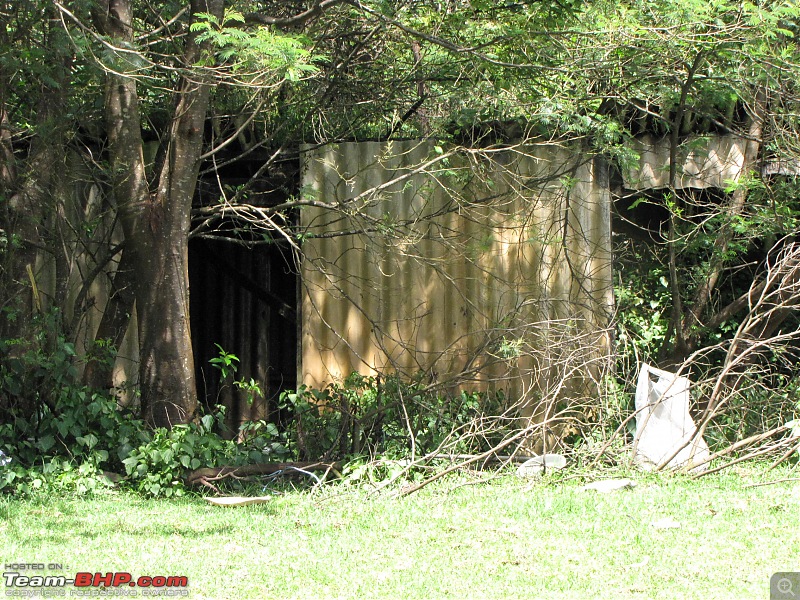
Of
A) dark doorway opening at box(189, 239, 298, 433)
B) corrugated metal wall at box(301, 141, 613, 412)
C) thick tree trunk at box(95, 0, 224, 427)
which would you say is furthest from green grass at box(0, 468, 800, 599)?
dark doorway opening at box(189, 239, 298, 433)

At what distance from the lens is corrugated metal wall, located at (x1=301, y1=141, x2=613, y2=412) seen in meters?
7.67

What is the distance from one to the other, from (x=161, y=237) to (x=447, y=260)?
2.44m

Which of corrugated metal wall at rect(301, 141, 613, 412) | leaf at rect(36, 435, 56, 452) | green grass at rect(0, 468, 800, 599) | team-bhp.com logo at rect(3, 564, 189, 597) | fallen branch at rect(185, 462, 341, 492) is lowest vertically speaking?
fallen branch at rect(185, 462, 341, 492)

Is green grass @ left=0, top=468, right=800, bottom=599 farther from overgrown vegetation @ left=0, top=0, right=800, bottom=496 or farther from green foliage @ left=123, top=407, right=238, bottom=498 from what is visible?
overgrown vegetation @ left=0, top=0, right=800, bottom=496

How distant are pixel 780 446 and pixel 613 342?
5.98 feet

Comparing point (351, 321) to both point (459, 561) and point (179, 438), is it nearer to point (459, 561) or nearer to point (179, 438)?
point (179, 438)

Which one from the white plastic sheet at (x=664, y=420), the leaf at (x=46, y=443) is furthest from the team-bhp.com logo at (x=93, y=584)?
the white plastic sheet at (x=664, y=420)

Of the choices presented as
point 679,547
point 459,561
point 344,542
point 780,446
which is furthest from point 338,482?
point 780,446

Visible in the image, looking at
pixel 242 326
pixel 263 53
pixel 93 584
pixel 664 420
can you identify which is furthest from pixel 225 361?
pixel 664 420

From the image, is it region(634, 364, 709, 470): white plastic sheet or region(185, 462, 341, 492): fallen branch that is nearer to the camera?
region(185, 462, 341, 492): fallen branch

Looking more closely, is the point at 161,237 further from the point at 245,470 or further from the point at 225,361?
the point at 245,470

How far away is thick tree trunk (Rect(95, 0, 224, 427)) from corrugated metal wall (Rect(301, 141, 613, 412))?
1.20 m

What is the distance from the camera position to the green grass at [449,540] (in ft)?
12.8

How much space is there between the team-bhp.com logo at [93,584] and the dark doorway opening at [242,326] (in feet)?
19.2
